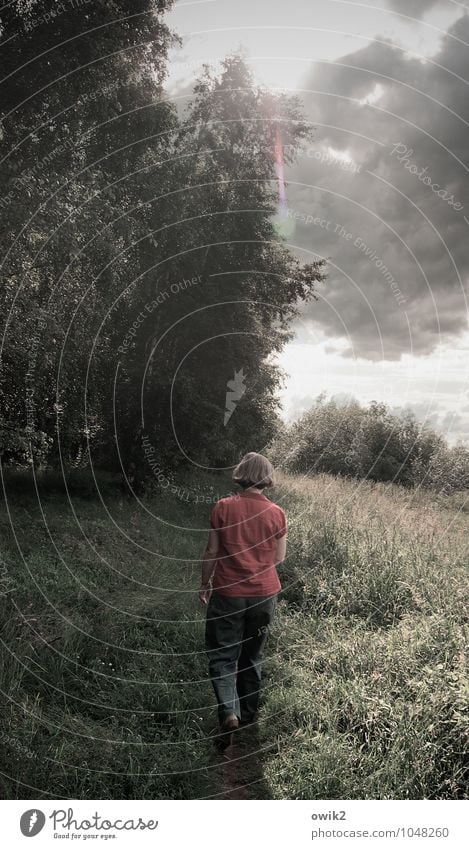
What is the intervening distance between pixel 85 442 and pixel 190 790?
1367 centimetres

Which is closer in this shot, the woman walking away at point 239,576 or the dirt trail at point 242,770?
the dirt trail at point 242,770

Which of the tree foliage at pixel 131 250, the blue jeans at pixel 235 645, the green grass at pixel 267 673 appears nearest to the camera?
the green grass at pixel 267 673

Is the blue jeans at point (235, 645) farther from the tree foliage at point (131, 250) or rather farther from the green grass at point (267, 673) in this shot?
the tree foliage at point (131, 250)

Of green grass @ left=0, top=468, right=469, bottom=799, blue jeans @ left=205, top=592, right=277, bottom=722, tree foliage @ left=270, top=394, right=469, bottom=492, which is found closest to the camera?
green grass @ left=0, top=468, right=469, bottom=799

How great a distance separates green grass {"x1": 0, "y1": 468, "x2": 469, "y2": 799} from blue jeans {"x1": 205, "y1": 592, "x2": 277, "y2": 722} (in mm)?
356

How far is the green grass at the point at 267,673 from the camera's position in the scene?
4.14 meters

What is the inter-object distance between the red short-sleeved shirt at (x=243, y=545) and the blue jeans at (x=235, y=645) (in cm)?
12

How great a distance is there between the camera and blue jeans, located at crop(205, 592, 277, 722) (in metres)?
4.98

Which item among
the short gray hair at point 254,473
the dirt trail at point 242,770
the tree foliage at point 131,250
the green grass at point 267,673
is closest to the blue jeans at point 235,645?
the dirt trail at point 242,770

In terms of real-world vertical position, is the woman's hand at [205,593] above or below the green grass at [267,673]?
above

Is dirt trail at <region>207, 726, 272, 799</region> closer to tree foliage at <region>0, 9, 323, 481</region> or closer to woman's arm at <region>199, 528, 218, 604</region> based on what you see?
woman's arm at <region>199, 528, 218, 604</region>

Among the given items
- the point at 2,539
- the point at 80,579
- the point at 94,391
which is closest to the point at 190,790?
the point at 80,579

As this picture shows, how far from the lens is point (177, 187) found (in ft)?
49.5

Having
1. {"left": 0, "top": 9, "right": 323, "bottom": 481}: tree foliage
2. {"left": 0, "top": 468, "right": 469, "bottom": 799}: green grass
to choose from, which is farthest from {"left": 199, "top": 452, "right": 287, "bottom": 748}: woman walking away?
{"left": 0, "top": 9, "right": 323, "bottom": 481}: tree foliage
